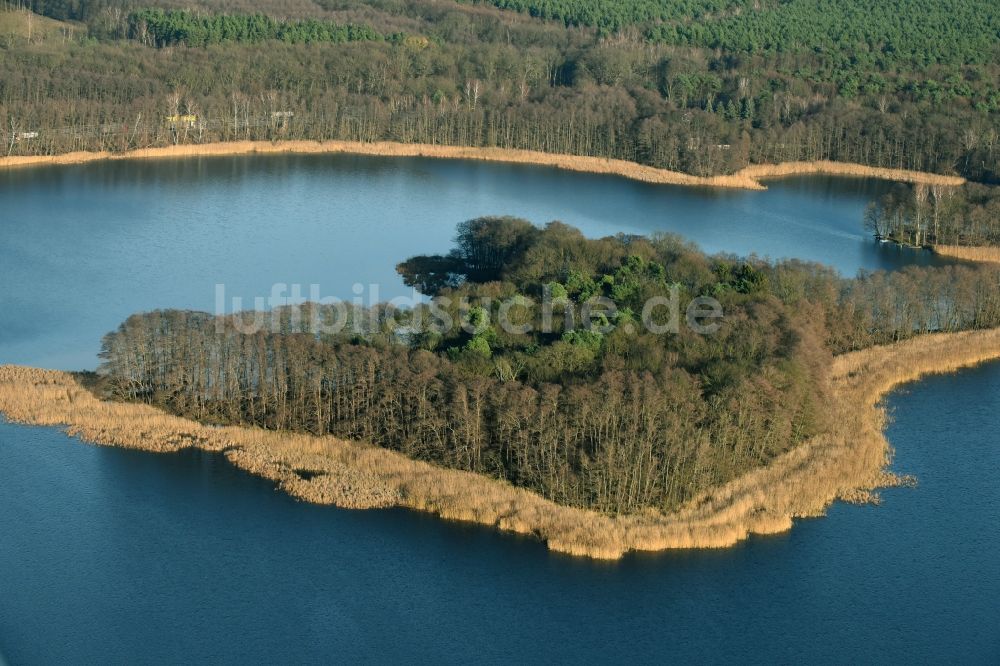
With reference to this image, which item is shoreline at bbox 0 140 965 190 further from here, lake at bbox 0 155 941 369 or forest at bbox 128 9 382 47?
forest at bbox 128 9 382 47

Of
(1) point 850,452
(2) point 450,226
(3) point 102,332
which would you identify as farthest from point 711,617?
(2) point 450,226

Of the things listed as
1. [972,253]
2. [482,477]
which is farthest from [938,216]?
[482,477]

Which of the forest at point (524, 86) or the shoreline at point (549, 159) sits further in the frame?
the forest at point (524, 86)

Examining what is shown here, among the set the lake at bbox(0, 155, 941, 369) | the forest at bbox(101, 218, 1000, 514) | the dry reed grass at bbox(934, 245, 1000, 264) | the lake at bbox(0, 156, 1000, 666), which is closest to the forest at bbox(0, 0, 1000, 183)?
the lake at bbox(0, 155, 941, 369)

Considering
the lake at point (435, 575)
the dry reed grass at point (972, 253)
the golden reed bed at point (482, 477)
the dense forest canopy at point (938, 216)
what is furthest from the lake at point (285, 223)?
the golden reed bed at point (482, 477)

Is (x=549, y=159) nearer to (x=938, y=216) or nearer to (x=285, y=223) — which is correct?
(x=285, y=223)

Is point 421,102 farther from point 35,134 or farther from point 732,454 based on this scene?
point 732,454

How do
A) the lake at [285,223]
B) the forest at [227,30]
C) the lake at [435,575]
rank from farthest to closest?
the forest at [227,30] → the lake at [285,223] → the lake at [435,575]

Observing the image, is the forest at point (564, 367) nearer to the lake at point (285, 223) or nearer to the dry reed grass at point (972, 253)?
the lake at point (285, 223)
